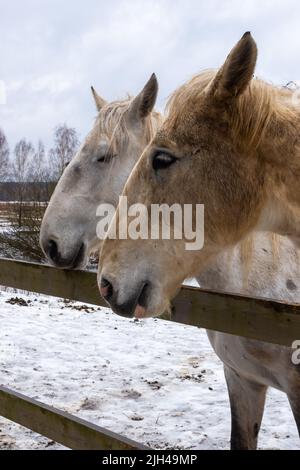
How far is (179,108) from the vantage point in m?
2.04

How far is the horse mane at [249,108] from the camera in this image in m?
1.91

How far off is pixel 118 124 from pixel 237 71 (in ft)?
5.53

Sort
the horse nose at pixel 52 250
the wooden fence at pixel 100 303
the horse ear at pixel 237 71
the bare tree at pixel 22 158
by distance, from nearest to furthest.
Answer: the horse ear at pixel 237 71 → the wooden fence at pixel 100 303 → the horse nose at pixel 52 250 → the bare tree at pixel 22 158

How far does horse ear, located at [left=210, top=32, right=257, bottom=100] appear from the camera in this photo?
5.73ft

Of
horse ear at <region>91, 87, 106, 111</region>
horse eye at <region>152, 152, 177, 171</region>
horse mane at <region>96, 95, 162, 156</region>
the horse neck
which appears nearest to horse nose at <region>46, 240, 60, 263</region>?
horse mane at <region>96, 95, 162, 156</region>

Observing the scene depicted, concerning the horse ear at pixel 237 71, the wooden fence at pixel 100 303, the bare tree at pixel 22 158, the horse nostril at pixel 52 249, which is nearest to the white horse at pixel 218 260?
the horse nostril at pixel 52 249

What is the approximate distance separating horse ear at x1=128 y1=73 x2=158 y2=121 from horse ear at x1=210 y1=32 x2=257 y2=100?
1604 millimetres

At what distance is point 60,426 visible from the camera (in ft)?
8.12

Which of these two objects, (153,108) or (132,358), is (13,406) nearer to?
(153,108)

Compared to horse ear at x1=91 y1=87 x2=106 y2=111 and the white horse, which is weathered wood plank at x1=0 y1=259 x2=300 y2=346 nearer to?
the white horse

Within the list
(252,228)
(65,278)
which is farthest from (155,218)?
(65,278)

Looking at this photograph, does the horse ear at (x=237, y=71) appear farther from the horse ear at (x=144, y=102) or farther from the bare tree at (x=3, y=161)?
the bare tree at (x=3, y=161)

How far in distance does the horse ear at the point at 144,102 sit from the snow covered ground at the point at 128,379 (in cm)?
268

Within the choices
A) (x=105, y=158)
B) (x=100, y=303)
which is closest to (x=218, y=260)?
(x=100, y=303)
